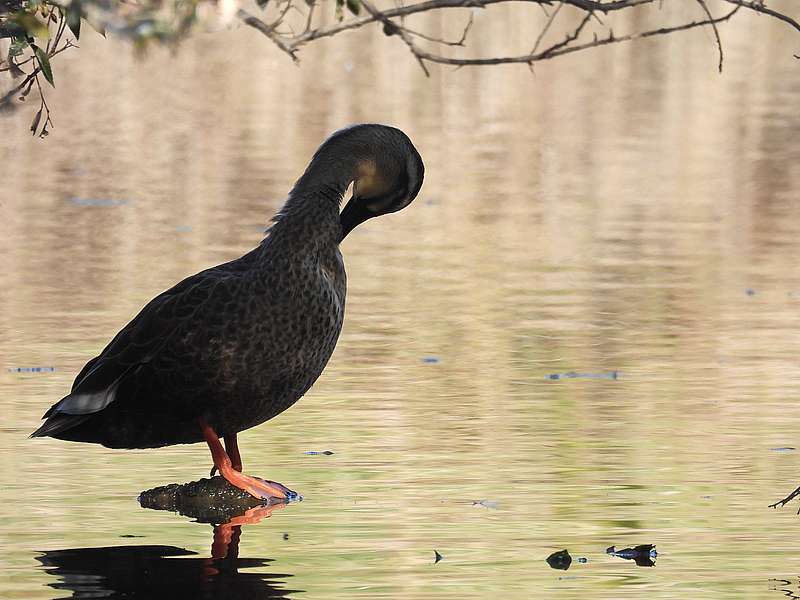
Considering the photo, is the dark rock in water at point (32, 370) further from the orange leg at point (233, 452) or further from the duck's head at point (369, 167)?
the duck's head at point (369, 167)

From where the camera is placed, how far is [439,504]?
310 inches

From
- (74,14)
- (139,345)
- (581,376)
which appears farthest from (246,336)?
(581,376)

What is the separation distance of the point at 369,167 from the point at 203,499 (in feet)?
4.94

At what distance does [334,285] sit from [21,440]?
1778mm

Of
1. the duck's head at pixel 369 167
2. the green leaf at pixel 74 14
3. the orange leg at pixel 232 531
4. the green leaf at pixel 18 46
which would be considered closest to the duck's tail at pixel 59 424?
the orange leg at pixel 232 531

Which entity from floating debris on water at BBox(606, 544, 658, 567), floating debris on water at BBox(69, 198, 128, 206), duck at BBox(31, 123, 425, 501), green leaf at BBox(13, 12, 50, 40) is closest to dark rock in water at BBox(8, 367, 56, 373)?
duck at BBox(31, 123, 425, 501)

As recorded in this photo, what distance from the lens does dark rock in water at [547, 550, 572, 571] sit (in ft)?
22.6

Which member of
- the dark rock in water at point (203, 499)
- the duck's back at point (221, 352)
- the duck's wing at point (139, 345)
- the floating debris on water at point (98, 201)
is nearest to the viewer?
the dark rock in water at point (203, 499)

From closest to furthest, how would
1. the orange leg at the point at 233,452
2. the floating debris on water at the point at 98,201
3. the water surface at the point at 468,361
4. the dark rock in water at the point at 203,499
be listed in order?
the water surface at the point at 468,361, the dark rock in water at the point at 203,499, the orange leg at the point at 233,452, the floating debris on water at the point at 98,201

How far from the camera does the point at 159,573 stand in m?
6.74

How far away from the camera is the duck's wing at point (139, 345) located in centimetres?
813

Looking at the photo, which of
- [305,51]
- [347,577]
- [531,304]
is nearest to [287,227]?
[347,577]

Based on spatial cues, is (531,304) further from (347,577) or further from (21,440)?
(347,577)

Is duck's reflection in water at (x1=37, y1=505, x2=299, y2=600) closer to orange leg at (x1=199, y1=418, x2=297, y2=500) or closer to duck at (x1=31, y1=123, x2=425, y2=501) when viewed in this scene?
orange leg at (x1=199, y1=418, x2=297, y2=500)
